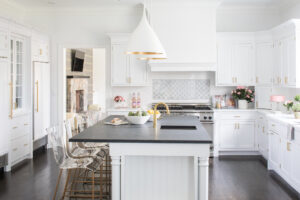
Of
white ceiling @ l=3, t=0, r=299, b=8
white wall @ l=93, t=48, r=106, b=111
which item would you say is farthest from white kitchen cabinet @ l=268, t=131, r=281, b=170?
white wall @ l=93, t=48, r=106, b=111

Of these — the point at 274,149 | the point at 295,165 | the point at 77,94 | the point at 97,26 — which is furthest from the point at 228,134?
the point at 77,94

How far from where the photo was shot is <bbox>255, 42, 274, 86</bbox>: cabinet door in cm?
591

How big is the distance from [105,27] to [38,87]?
6.40 feet

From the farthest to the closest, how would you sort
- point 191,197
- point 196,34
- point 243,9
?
point 243,9
point 196,34
point 191,197

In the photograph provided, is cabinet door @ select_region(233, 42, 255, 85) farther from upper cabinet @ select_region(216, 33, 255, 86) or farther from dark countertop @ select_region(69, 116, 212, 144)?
dark countertop @ select_region(69, 116, 212, 144)

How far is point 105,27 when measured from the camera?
6629mm

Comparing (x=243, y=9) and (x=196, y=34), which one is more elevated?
(x=243, y=9)

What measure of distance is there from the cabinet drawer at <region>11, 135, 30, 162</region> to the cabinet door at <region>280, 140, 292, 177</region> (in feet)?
14.0

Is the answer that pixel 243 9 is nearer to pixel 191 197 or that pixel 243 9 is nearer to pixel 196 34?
pixel 196 34

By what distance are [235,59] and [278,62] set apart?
0.86 metres

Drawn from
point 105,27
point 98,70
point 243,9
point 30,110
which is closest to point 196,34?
point 243,9

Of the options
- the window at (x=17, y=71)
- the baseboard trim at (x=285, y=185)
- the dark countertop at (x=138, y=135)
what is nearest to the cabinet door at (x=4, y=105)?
the window at (x=17, y=71)

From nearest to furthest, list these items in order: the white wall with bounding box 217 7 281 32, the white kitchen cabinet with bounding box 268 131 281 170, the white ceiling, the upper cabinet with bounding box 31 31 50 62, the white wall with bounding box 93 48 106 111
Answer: the white kitchen cabinet with bounding box 268 131 281 170 → the upper cabinet with bounding box 31 31 50 62 → the white ceiling → the white wall with bounding box 217 7 281 32 → the white wall with bounding box 93 48 106 111

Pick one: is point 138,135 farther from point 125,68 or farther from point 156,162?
point 125,68
